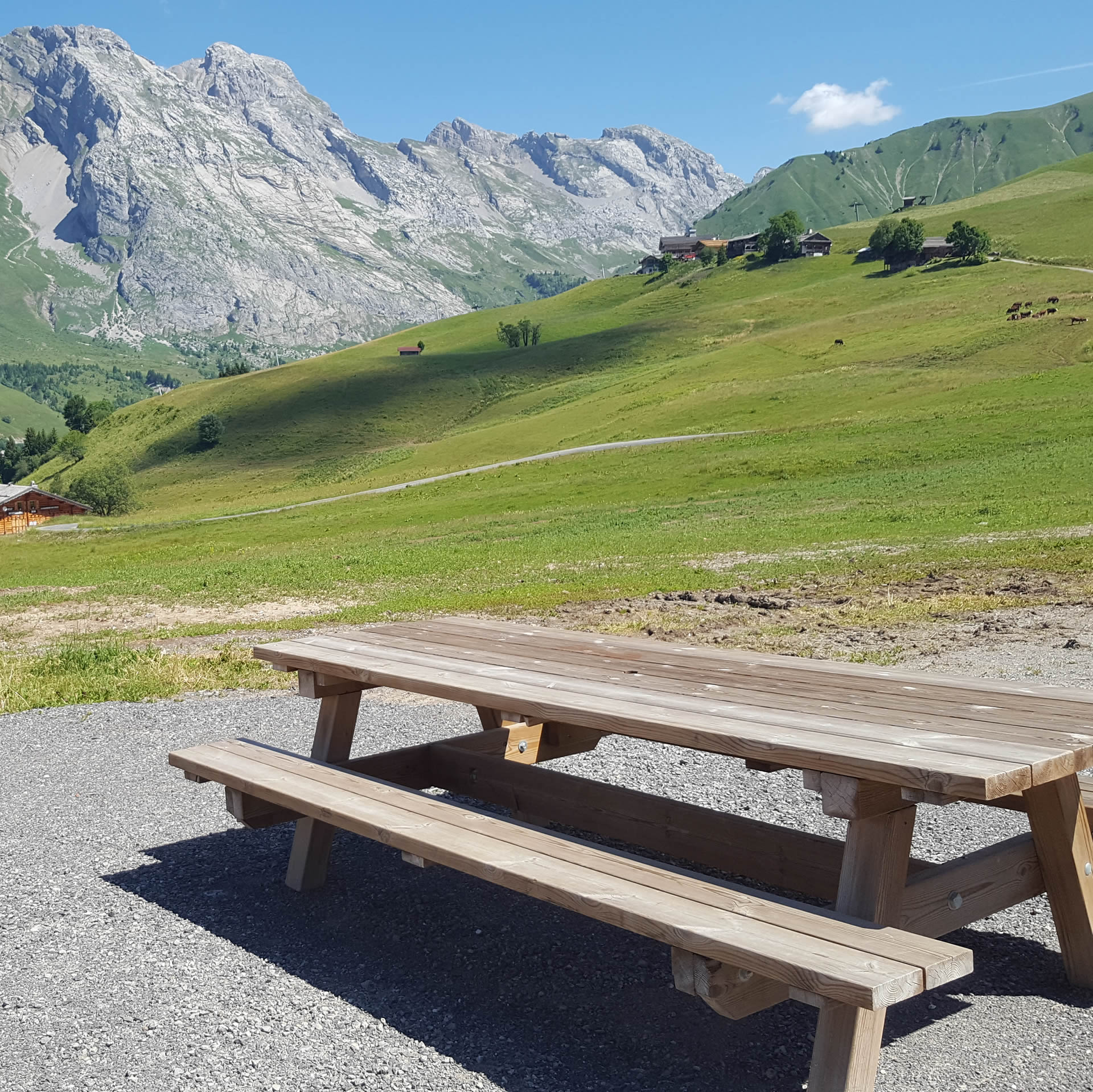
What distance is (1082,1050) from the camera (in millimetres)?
4141

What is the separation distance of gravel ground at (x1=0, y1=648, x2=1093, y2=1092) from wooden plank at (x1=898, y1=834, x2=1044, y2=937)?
46 centimetres

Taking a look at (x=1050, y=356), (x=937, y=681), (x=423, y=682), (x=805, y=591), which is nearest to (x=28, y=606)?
(x=805, y=591)

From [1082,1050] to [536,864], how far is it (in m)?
2.26

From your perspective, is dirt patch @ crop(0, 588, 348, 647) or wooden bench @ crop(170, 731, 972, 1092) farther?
dirt patch @ crop(0, 588, 348, 647)

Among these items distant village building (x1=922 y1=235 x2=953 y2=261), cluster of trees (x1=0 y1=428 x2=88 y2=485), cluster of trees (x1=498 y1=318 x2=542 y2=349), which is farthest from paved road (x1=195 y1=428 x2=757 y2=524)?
cluster of trees (x1=0 y1=428 x2=88 y2=485)

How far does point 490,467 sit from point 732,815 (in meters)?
63.8

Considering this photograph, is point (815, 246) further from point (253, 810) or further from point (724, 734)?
point (724, 734)

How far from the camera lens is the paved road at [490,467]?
63438mm

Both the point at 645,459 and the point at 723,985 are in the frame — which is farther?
the point at 645,459

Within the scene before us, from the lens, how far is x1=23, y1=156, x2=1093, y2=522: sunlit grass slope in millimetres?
65812

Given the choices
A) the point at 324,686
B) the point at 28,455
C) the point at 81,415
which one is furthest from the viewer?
the point at 81,415

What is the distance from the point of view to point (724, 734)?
13.7ft

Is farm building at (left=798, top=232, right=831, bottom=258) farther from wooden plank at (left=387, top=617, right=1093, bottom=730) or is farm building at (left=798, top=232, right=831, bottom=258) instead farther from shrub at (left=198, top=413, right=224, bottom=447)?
wooden plank at (left=387, top=617, right=1093, bottom=730)

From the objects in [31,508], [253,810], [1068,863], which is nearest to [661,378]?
[31,508]
